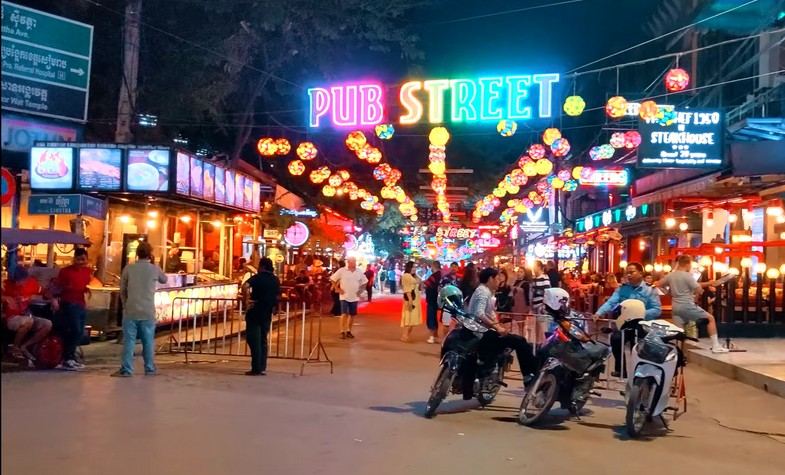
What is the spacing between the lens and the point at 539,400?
327 inches

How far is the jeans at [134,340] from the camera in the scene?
10609 millimetres

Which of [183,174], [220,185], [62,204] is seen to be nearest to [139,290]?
[62,204]

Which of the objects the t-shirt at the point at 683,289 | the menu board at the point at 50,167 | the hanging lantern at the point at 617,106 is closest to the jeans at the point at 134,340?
the menu board at the point at 50,167

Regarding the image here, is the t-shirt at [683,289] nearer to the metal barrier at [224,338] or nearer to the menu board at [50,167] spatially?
the metal barrier at [224,338]

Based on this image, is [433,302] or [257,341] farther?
[433,302]

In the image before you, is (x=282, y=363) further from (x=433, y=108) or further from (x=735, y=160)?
(x=735, y=160)

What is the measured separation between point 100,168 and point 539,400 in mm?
10221

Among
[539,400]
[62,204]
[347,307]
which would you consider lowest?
[539,400]

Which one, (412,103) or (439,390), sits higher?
(412,103)

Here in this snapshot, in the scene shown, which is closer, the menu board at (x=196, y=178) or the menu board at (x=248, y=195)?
the menu board at (x=196, y=178)

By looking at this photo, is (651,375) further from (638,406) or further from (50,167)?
(50,167)

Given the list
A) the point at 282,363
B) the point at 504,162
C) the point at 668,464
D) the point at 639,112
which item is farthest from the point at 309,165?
the point at 668,464

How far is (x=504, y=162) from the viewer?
35.0 metres

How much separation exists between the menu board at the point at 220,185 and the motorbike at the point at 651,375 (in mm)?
12131
